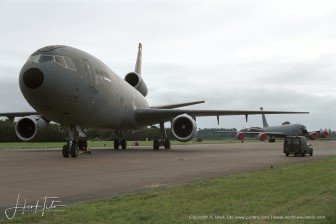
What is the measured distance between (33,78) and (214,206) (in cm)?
1268

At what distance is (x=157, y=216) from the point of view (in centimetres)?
560

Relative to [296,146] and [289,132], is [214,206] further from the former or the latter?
[289,132]

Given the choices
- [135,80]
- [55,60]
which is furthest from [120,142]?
[55,60]

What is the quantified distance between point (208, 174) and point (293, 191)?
4192 mm

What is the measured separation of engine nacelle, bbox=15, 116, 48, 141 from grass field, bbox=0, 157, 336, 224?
17.6 m

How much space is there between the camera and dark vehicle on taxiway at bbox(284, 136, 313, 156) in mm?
22250

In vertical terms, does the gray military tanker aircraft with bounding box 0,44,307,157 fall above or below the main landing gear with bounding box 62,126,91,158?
above

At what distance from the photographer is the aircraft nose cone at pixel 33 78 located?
55.0 feet

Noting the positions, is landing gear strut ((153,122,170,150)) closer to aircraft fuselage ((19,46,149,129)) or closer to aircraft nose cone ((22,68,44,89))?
aircraft fuselage ((19,46,149,129))

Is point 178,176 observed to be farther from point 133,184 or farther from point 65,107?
point 65,107

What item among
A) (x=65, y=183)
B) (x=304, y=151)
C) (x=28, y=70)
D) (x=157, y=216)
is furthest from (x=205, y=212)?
(x=304, y=151)

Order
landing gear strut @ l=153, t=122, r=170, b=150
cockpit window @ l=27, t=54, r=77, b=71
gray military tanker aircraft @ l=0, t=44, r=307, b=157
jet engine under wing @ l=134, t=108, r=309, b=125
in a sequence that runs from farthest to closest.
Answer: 1. landing gear strut @ l=153, t=122, r=170, b=150
2. jet engine under wing @ l=134, t=108, r=309, b=125
3. cockpit window @ l=27, t=54, r=77, b=71
4. gray military tanker aircraft @ l=0, t=44, r=307, b=157

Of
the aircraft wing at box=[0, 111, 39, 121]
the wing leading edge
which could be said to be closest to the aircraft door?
the aircraft wing at box=[0, 111, 39, 121]

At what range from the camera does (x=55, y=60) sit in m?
17.8
